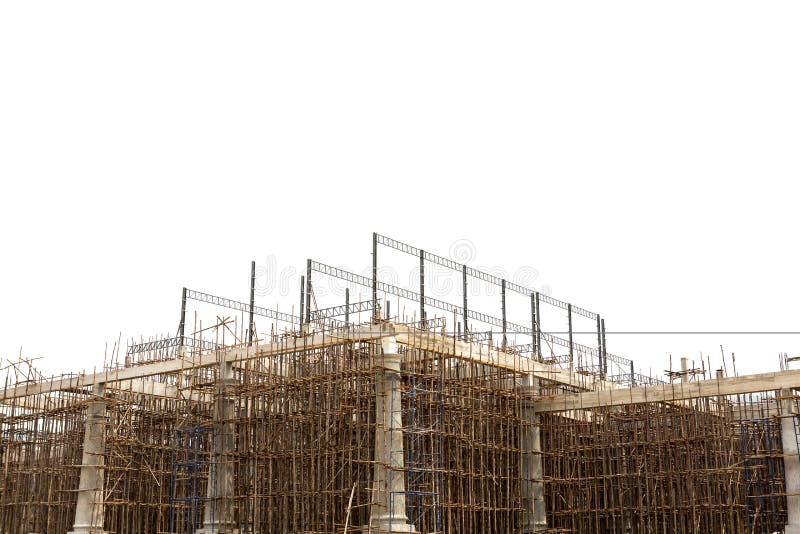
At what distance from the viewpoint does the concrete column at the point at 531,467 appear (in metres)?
29.9

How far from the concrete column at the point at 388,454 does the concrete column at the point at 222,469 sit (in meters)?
5.57

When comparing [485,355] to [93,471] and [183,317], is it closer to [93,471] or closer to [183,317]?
[93,471]

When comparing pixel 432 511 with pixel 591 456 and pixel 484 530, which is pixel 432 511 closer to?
pixel 484 530

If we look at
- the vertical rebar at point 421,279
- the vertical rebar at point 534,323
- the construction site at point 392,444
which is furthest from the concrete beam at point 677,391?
the vertical rebar at point 534,323

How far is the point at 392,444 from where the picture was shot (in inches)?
968

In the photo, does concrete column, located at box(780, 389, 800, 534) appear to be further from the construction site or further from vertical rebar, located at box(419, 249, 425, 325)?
vertical rebar, located at box(419, 249, 425, 325)

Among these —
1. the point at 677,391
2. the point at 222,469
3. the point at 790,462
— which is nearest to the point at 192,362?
the point at 222,469

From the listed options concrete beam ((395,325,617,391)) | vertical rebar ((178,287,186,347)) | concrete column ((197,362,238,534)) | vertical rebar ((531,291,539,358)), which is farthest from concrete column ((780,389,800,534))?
vertical rebar ((178,287,186,347))

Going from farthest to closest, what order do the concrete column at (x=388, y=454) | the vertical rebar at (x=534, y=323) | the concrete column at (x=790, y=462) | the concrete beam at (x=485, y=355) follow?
the vertical rebar at (x=534, y=323) → the concrete column at (x=790, y=462) → the concrete beam at (x=485, y=355) → the concrete column at (x=388, y=454)

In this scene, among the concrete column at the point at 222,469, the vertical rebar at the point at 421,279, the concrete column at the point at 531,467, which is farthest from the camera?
the vertical rebar at the point at 421,279

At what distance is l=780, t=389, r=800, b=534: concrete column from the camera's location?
2681 cm

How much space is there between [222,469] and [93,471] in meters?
5.25

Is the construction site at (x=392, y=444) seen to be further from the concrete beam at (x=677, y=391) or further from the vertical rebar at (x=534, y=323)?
the vertical rebar at (x=534, y=323)

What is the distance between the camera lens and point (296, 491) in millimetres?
25906
